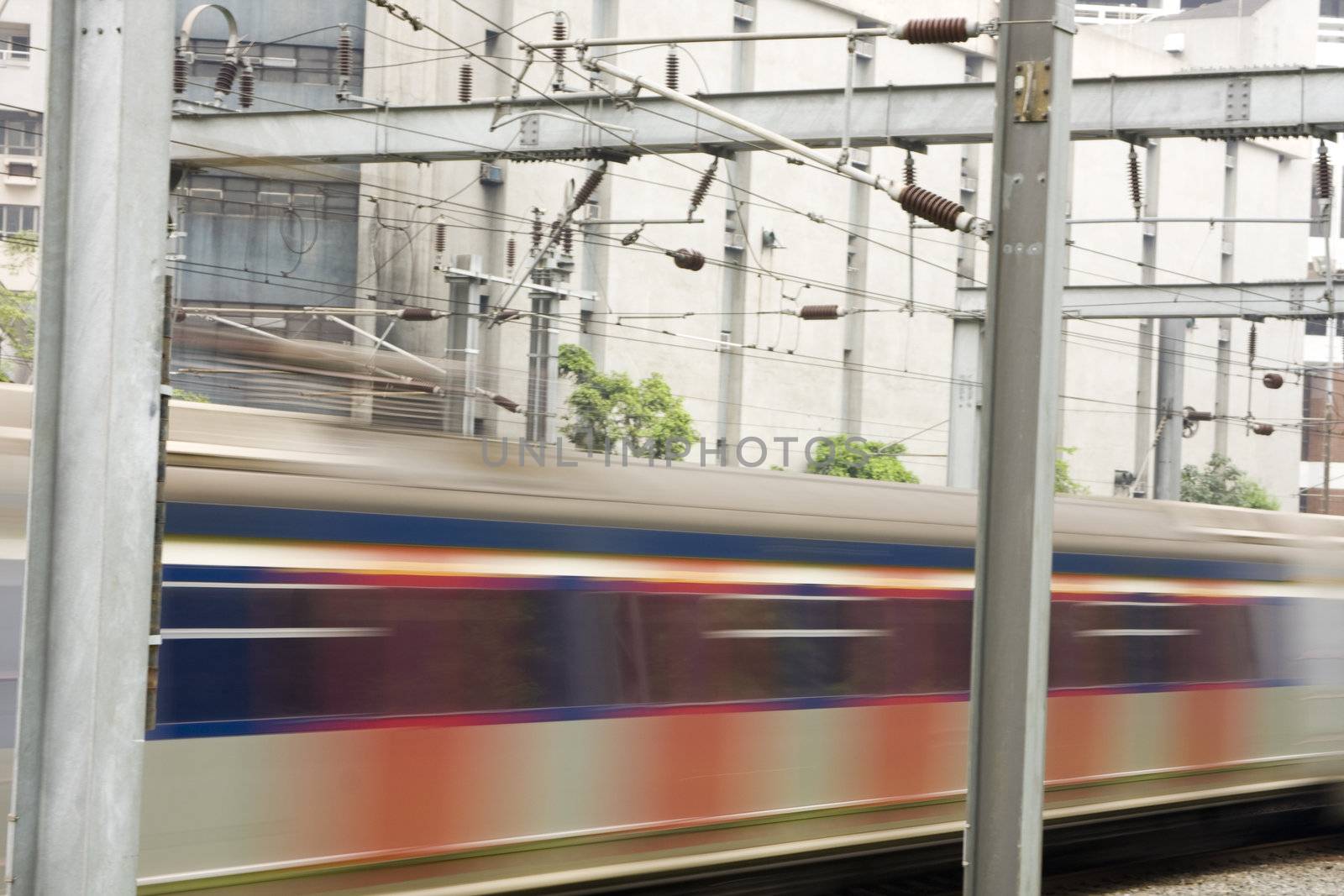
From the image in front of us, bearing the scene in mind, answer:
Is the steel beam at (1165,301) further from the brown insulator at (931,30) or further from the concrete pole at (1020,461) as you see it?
the concrete pole at (1020,461)

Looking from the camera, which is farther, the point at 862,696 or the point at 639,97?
the point at 639,97

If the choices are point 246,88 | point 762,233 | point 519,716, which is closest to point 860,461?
point 762,233

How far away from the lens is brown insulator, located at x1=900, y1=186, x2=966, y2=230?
10273mm

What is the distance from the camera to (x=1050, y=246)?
526 cm

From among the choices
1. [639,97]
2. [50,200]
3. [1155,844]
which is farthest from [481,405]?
[639,97]

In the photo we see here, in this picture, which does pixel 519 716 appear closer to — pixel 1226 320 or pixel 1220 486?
pixel 1220 486

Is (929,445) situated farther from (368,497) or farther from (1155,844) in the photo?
(368,497)

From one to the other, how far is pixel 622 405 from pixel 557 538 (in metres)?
33.3

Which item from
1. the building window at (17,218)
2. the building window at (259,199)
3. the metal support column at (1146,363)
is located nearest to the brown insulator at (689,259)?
the building window at (259,199)

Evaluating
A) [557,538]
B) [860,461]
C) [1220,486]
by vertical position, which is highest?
[557,538]

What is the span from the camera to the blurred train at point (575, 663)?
592 centimetres

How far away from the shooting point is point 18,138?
4491 cm

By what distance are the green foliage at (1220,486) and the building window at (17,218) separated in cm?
3903

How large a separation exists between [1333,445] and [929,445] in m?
27.4
